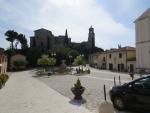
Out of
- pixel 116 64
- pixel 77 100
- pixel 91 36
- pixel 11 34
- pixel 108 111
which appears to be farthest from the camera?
pixel 91 36

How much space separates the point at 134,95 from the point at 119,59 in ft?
193

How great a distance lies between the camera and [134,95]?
10336 mm

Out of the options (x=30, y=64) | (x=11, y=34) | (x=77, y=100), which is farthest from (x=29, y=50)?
(x=77, y=100)

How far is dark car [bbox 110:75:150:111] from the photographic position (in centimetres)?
990

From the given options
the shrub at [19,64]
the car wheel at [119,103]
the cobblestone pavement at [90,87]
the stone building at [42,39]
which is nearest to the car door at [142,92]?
the car wheel at [119,103]

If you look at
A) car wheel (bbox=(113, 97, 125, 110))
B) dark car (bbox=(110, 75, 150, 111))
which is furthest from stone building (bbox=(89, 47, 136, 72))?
dark car (bbox=(110, 75, 150, 111))

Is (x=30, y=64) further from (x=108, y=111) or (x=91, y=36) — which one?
(x=108, y=111)

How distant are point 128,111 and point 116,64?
198 feet

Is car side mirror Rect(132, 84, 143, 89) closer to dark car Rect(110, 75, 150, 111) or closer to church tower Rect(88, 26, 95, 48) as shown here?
dark car Rect(110, 75, 150, 111)

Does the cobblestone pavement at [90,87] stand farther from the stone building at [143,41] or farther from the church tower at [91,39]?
the church tower at [91,39]

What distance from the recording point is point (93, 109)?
11742 millimetres

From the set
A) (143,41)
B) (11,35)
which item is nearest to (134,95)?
(143,41)

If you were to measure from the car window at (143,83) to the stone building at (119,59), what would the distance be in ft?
159

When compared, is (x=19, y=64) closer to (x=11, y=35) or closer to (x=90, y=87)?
(x=11, y=35)
